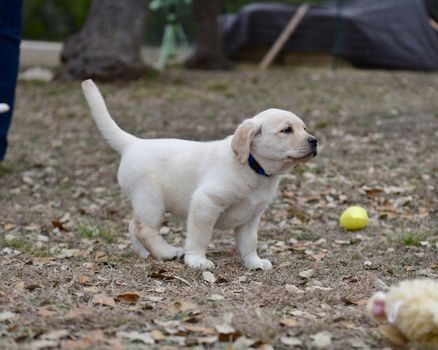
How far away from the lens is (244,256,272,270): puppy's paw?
15.4 feet

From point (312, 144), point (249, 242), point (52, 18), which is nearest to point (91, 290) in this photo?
point (249, 242)

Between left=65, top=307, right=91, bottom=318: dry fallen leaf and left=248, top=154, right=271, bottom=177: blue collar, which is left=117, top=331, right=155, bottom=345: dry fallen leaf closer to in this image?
left=65, top=307, right=91, bottom=318: dry fallen leaf

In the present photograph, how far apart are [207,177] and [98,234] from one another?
147cm

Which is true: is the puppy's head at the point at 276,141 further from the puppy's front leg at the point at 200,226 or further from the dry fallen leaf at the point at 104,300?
the dry fallen leaf at the point at 104,300

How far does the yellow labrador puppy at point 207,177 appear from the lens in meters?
4.41

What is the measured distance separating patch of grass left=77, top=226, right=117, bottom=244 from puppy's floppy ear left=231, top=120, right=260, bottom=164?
60.9 inches

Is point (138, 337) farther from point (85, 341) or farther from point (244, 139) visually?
point (244, 139)

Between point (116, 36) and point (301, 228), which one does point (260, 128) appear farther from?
point (116, 36)

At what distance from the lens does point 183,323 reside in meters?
3.46

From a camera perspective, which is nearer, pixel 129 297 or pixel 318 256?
pixel 129 297

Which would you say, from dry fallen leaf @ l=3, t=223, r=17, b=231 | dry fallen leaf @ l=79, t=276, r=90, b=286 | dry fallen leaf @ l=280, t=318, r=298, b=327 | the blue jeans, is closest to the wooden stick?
the blue jeans

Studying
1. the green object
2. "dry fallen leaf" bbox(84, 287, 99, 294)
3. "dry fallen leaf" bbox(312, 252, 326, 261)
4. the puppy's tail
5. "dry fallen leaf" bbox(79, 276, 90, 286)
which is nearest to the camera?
"dry fallen leaf" bbox(84, 287, 99, 294)

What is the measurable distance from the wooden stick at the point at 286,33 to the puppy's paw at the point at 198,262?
1043 cm

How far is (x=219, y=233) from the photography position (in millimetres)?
5832
